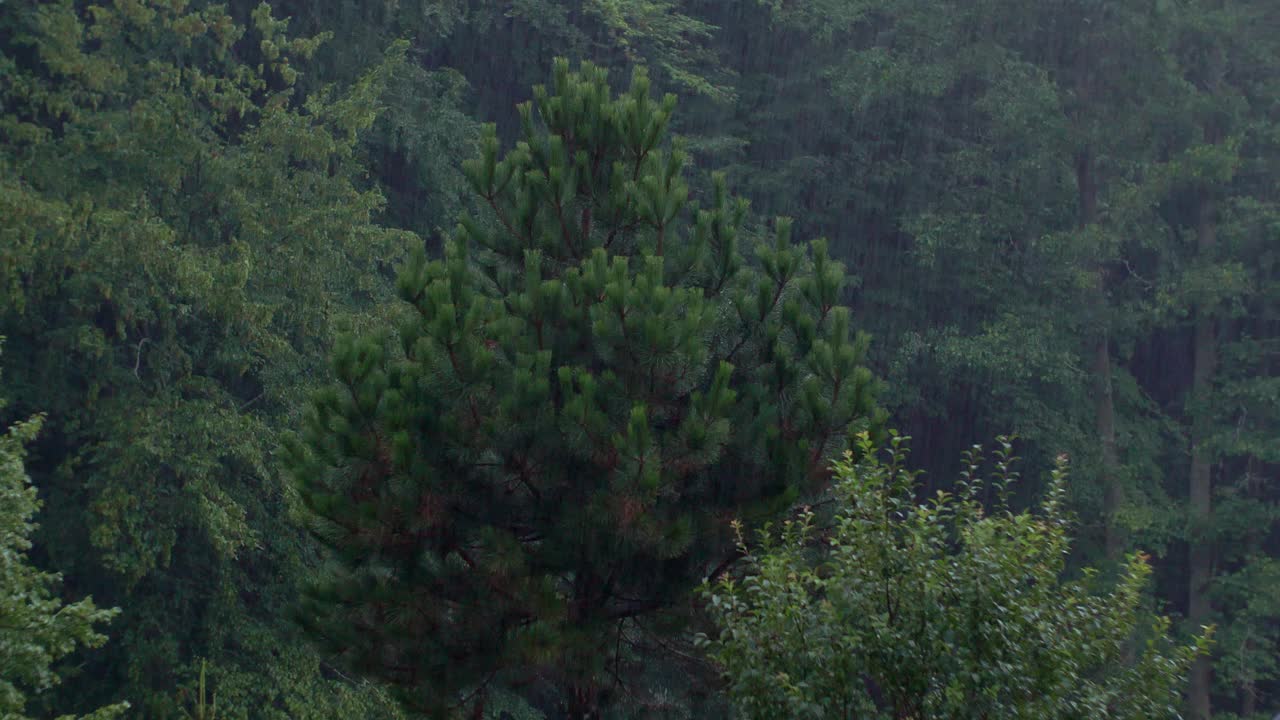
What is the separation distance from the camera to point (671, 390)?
6125 mm

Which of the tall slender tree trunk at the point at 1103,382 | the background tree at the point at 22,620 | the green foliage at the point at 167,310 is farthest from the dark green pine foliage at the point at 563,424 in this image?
the tall slender tree trunk at the point at 1103,382

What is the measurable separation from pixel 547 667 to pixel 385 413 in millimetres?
1827

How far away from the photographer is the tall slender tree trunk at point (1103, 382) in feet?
53.6

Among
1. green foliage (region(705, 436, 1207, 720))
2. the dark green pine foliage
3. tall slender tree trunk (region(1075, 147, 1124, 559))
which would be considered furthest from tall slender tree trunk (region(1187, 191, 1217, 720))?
green foliage (region(705, 436, 1207, 720))

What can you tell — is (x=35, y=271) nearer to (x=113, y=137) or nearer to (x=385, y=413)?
(x=113, y=137)

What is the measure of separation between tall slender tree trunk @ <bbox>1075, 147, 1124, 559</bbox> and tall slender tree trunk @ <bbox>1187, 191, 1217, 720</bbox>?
1.12 m

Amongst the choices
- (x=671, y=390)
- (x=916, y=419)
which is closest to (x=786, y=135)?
(x=916, y=419)

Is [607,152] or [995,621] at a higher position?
[607,152]

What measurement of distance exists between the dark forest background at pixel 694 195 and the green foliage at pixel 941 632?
7.46m

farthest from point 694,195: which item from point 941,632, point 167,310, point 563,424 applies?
point 941,632

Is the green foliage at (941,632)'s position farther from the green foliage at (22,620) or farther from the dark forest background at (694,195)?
the dark forest background at (694,195)

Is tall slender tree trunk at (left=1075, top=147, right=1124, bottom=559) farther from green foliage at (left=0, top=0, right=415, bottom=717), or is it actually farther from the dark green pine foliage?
the dark green pine foliage

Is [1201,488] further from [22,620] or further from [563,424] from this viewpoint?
[22,620]

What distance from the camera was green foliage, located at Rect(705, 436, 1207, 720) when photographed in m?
3.73
